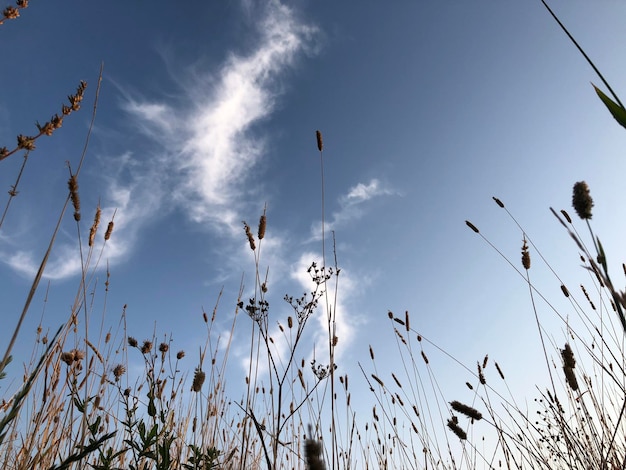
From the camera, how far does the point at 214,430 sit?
300 cm

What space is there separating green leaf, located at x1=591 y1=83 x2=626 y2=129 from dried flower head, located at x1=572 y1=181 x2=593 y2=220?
0.66 feet

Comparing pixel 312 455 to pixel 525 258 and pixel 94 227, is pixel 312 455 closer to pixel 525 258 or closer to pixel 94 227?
pixel 94 227

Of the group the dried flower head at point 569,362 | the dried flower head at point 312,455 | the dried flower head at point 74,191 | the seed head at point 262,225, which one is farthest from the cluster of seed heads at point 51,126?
the dried flower head at point 569,362

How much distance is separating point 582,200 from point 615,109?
9.2 inches

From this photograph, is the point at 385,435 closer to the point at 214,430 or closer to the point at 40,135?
the point at 214,430

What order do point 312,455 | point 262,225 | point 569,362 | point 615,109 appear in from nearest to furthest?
point 312,455 < point 615,109 < point 569,362 < point 262,225

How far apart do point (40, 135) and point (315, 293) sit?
1.95m

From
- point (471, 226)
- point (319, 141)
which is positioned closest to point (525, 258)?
point (471, 226)

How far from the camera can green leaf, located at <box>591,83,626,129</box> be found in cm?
63

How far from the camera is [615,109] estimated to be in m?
0.63

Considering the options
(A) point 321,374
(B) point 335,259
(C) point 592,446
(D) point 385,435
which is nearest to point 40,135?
(B) point 335,259

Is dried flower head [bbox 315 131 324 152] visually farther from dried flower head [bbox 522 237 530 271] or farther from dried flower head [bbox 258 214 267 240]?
dried flower head [bbox 522 237 530 271]

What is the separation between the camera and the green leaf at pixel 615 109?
2.06 feet

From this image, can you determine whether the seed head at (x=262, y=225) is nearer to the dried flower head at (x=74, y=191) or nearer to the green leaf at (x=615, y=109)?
the dried flower head at (x=74, y=191)
